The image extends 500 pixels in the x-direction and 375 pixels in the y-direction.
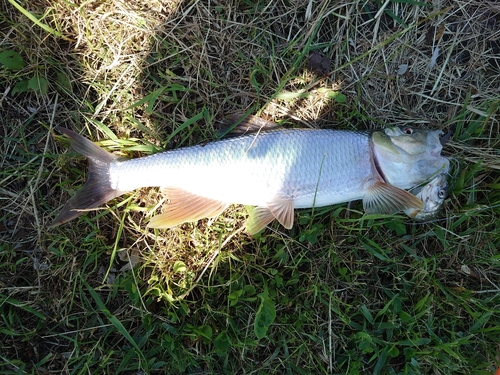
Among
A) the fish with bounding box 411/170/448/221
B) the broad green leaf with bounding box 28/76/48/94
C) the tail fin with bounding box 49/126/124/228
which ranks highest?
the broad green leaf with bounding box 28/76/48/94

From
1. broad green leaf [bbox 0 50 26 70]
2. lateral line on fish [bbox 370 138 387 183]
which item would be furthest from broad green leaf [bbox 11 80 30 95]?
lateral line on fish [bbox 370 138 387 183]

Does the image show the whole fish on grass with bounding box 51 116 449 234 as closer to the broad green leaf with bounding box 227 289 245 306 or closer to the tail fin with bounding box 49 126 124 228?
the tail fin with bounding box 49 126 124 228

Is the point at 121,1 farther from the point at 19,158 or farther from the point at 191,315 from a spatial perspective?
the point at 191,315

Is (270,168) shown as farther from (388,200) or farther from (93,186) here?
(93,186)

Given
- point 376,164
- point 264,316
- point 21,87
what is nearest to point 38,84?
point 21,87

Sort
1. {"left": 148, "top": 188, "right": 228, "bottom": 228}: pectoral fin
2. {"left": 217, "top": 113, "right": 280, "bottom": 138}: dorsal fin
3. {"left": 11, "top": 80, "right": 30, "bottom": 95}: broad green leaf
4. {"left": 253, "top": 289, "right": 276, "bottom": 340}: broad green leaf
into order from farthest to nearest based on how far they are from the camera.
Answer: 1. {"left": 11, "top": 80, "right": 30, "bottom": 95}: broad green leaf
2. {"left": 217, "top": 113, "right": 280, "bottom": 138}: dorsal fin
3. {"left": 148, "top": 188, "right": 228, "bottom": 228}: pectoral fin
4. {"left": 253, "top": 289, "right": 276, "bottom": 340}: broad green leaf

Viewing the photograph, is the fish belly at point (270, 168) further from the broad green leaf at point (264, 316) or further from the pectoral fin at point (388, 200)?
the broad green leaf at point (264, 316)

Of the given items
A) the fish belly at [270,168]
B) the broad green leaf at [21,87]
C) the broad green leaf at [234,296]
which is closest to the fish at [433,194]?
the fish belly at [270,168]
